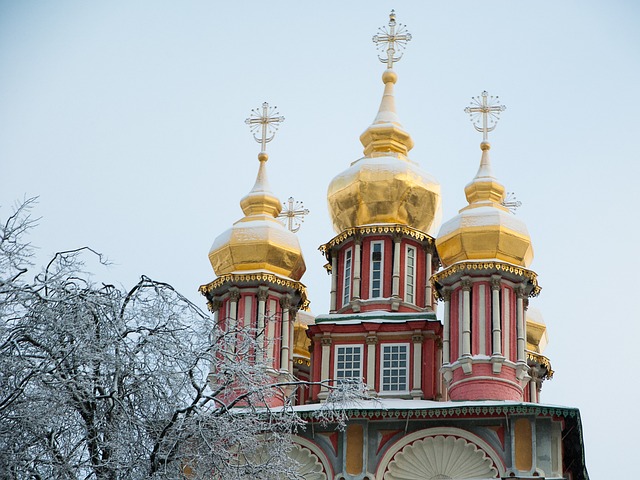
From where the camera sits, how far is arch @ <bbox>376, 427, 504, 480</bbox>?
31.0 metres

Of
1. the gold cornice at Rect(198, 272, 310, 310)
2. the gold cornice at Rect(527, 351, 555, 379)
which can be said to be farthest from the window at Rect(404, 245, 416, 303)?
the gold cornice at Rect(527, 351, 555, 379)

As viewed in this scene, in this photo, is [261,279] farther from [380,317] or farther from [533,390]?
[533,390]

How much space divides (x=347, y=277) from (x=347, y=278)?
0.02 m

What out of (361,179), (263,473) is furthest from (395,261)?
(263,473)

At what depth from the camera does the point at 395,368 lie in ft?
113

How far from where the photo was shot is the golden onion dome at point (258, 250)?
36.0 metres

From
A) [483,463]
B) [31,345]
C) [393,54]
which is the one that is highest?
[393,54]

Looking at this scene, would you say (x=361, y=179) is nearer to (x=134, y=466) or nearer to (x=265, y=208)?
(x=265, y=208)

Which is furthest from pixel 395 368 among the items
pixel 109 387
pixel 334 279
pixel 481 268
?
pixel 109 387

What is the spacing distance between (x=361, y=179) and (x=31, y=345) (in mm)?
22067

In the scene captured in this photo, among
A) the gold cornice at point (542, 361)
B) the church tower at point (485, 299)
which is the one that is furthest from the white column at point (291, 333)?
the gold cornice at point (542, 361)

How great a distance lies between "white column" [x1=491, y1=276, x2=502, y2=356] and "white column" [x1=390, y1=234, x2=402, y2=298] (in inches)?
111

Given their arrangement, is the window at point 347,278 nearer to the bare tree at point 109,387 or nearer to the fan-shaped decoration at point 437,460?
the fan-shaped decoration at point 437,460

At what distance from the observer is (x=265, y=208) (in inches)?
1490
